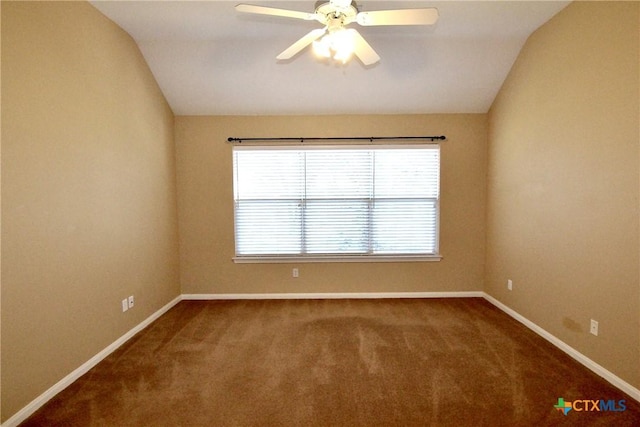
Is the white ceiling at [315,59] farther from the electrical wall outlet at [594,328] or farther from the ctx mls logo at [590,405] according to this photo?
the ctx mls logo at [590,405]

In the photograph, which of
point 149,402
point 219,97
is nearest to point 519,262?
point 149,402

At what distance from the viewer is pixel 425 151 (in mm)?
4082

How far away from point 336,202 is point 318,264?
90 centimetres

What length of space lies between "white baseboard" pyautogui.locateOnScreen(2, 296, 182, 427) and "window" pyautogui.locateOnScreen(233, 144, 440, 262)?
1.47 meters

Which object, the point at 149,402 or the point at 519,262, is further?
the point at 519,262

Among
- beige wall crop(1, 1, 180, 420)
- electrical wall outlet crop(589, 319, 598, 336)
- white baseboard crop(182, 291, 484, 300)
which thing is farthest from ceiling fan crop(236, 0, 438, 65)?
white baseboard crop(182, 291, 484, 300)

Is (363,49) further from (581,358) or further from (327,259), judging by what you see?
(581,358)

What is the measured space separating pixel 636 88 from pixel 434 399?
2.53m

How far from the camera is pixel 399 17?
185 centimetres

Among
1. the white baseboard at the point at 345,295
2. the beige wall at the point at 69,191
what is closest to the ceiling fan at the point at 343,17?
the beige wall at the point at 69,191

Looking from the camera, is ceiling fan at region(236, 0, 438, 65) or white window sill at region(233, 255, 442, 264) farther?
white window sill at region(233, 255, 442, 264)

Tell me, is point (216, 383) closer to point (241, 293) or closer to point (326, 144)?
point (241, 293)

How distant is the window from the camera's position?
4.08 metres

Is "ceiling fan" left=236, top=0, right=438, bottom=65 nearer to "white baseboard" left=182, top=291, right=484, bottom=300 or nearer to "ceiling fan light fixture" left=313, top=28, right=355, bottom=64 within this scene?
"ceiling fan light fixture" left=313, top=28, right=355, bottom=64
